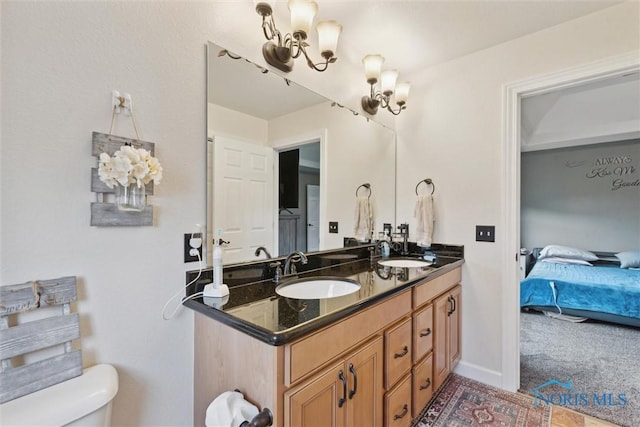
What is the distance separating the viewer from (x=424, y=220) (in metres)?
2.28

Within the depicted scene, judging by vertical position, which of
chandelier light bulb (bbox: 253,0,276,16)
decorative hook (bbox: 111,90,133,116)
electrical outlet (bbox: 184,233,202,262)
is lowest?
electrical outlet (bbox: 184,233,202,262)

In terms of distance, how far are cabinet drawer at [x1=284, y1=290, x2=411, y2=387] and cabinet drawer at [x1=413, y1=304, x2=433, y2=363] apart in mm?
217

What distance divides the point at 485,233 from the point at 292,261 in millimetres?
1416

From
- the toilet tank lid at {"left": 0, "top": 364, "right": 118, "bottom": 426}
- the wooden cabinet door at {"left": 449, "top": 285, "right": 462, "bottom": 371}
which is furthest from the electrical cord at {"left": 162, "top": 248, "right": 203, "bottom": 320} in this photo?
the wooden cabinet door at {"left": 449, "top": 285, "right": 462, "bottom": 371}

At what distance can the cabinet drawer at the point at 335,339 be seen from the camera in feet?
2.97

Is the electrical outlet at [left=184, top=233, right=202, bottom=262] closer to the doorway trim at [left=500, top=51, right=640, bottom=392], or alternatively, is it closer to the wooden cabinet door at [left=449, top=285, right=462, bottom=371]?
the wooden cabinet door at [left=449, top=285, right=462, bottom=371]

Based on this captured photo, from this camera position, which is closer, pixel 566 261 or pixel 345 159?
pixel 345 159

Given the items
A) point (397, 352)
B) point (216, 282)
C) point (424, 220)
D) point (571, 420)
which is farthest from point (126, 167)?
point (571, 420)

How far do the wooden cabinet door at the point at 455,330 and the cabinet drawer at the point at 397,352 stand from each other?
0.65 meters

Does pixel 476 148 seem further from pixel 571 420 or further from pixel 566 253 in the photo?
pixel 566 253

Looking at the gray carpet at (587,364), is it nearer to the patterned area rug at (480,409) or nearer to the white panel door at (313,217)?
the patterned area rug at (480,409)

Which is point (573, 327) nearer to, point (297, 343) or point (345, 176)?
point (345, 176)

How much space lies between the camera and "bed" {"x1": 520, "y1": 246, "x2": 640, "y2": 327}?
289 cm

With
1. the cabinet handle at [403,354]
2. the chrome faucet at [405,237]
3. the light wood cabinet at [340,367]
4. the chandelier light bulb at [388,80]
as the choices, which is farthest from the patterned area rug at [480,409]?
the chandelier light bulb at [388,80]
